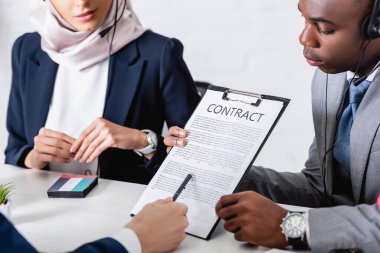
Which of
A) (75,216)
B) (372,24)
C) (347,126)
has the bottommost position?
(75,216)

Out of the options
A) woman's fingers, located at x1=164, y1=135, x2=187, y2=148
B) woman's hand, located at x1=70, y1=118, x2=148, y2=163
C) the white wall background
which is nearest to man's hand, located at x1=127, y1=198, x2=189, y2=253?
woman's fingers, located at x1=164, y1=135, x2=187, y2=148

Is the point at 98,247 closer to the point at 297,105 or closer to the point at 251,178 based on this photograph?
the point at 251,178

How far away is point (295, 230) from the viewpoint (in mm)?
934

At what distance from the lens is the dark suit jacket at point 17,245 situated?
30.9 inches

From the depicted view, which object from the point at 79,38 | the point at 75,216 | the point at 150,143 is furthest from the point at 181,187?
the point at 79,38

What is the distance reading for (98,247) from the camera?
0.84 metres

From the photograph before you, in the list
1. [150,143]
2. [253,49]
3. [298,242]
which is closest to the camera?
[298,242]

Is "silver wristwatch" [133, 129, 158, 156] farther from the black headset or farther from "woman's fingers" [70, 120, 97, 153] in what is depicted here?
the black headset

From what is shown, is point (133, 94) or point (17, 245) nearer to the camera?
point (17, 245)

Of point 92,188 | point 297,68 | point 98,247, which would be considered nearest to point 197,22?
point 297,68

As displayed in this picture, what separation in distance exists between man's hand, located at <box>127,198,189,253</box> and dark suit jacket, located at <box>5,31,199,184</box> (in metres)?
0.54

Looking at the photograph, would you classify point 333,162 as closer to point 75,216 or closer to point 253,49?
point 75,216

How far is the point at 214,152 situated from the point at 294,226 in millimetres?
229

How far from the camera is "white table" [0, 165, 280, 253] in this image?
3.20ft
